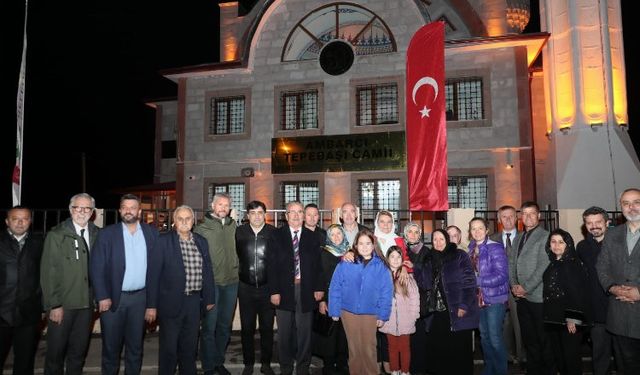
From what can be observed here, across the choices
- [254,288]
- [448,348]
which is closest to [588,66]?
[448,348]

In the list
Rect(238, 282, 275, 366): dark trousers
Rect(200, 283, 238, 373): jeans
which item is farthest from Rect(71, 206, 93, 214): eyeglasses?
Rect(238, 282, 275, 366): dark trousers

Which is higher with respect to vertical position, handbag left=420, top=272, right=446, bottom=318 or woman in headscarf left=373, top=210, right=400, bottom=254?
woman in headscarf left=373, top=210, right=400, bottom=254

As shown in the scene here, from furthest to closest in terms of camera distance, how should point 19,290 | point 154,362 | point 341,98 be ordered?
point 341,98 → point 154,362 → point 19,290

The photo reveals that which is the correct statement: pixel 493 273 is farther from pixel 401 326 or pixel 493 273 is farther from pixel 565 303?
pixel 401 326

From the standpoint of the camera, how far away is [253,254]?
5.57m

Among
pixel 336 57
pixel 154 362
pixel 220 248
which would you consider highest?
pixel 336 57

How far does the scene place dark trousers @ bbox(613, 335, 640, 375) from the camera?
439 centimetres

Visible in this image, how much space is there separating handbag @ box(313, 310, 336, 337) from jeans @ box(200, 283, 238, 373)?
1.09 meters

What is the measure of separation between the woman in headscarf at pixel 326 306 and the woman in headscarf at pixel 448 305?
3.16ft

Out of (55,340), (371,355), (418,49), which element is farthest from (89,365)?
(418,49)

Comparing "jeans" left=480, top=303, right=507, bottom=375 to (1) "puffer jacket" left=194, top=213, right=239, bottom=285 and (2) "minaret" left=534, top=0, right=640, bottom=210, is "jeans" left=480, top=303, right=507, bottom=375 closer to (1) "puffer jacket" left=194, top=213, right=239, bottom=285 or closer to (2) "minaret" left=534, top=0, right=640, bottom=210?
(1) "puffer jacket" left=194, top=213, right=239, bottom=285

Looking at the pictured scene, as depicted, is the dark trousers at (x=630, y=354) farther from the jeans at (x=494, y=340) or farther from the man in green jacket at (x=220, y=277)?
the man in green jacket at (x=220, y=277)

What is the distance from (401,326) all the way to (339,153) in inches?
383

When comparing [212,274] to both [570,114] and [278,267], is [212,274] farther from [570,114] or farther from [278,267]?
Result: [570,114]
